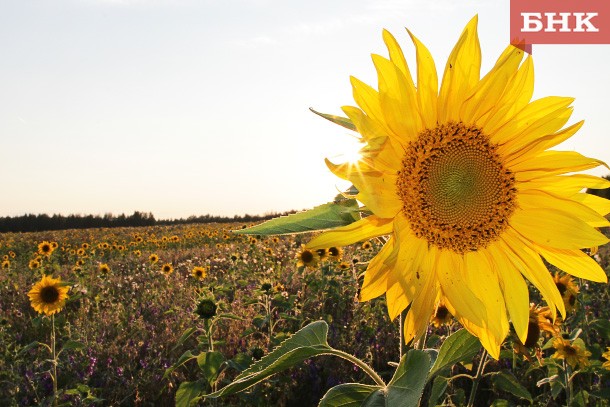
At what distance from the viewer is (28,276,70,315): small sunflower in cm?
552

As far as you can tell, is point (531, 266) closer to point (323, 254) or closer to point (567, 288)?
point (567, 288)

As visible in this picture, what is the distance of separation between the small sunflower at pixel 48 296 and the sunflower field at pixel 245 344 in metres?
0.01

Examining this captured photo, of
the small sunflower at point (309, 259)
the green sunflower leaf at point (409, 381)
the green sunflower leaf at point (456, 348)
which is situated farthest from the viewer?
the small sunflower at point (309, 259)

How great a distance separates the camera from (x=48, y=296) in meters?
5.58

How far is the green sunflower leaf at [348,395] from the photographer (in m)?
1.08

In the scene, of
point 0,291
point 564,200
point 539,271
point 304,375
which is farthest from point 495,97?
point 0,291

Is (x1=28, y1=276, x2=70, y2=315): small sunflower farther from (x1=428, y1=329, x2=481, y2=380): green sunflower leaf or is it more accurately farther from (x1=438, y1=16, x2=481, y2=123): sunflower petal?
(x1=438, y1=16, x2=481, y2=123): sunflower petal

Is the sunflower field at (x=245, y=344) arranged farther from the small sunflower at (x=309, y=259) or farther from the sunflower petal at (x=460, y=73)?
the sunflower petal at (x=460, y=73)

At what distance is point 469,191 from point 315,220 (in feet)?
1.41

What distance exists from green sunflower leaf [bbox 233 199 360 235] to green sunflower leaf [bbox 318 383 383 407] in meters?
0.36

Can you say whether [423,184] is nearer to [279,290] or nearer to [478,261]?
[478,261]

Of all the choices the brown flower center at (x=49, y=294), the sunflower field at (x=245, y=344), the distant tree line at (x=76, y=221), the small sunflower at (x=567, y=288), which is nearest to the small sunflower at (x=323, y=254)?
the sunflower field at (x=245, y=344)

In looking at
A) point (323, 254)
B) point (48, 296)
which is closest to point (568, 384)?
point (323, 254)

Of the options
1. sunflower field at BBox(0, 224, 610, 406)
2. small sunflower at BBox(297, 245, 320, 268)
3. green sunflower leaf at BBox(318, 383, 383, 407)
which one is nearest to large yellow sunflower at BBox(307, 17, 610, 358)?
green sunflower leaf at BBox(318, 383, 383, 407)
